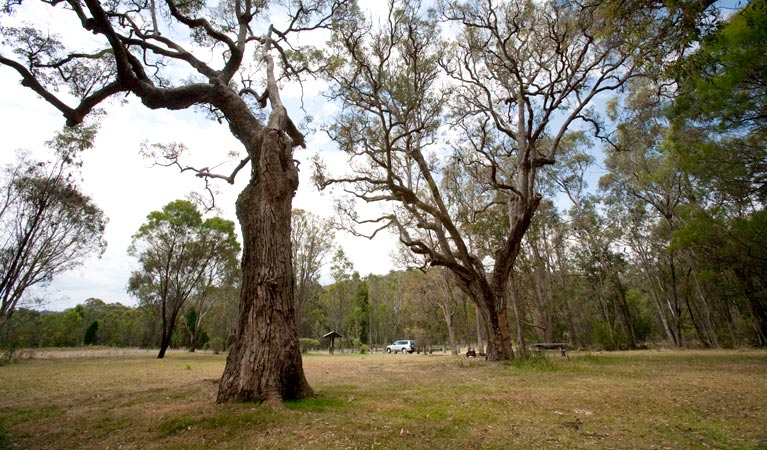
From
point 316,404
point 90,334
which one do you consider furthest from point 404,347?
point 90,334

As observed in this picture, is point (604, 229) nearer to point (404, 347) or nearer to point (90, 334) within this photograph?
point (404, 347)

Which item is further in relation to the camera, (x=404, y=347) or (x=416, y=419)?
(x=404, y=347)

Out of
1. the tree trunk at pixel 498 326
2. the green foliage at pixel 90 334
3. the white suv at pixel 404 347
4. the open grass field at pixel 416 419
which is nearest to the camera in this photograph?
the open grass field at pixel 416 419

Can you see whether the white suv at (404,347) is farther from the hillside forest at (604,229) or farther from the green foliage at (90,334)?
the green foliage at (90,334)

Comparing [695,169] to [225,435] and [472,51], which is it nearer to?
[472,51]

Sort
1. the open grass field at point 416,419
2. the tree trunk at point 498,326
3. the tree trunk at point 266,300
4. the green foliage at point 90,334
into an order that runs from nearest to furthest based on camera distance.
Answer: the open grass field at point 416,419, the tree trunk at point 266,300, the tree trunk at point 498,326, the green foliage at point 90,334

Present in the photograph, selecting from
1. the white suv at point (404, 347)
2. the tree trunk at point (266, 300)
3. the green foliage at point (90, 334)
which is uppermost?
the tree trunk at point (266, 300)

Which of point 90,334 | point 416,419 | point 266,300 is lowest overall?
point 90,334

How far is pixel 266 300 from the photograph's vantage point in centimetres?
525

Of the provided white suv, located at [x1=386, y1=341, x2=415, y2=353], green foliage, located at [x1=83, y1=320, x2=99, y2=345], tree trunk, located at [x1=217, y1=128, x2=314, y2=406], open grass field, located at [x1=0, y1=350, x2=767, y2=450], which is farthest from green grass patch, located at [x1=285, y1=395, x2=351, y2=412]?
green foliage, located at [x1=83, y1=320, x2=99, y2=345]

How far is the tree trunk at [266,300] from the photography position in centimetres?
494

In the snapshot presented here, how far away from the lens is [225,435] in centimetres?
369

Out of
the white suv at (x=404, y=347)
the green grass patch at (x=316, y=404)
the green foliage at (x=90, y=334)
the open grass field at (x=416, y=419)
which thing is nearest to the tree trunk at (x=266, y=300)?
the green grass patch at (x=316, y=404)

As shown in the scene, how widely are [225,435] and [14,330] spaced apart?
23731 millimetres
